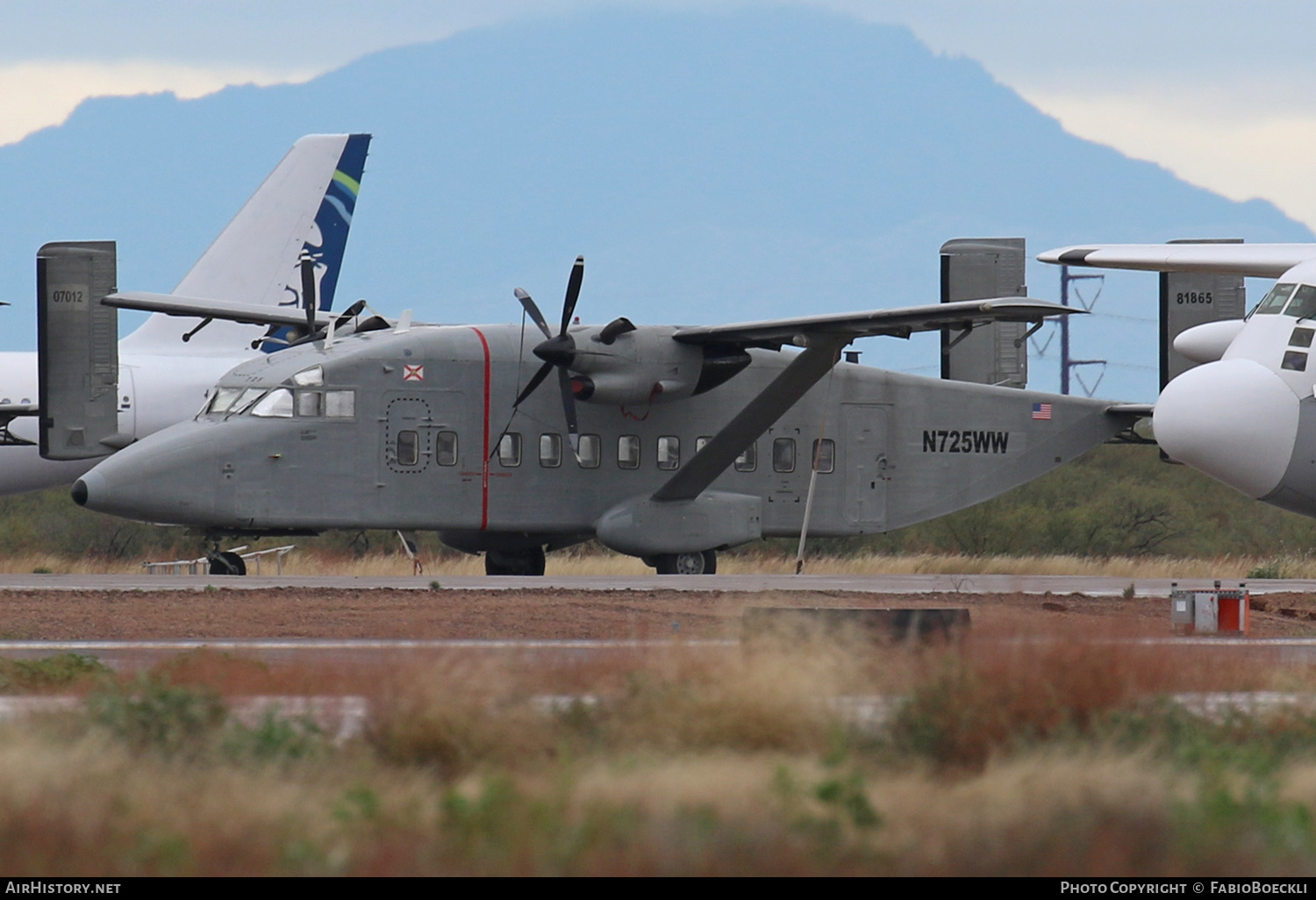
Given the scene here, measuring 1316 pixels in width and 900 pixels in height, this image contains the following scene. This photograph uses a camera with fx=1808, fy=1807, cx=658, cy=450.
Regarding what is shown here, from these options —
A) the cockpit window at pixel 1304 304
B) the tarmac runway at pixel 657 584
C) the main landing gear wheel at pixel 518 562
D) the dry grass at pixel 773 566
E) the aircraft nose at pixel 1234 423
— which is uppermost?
the cockpit window at pixel 1304 304

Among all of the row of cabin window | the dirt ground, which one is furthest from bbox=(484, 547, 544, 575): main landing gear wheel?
the dirt ground

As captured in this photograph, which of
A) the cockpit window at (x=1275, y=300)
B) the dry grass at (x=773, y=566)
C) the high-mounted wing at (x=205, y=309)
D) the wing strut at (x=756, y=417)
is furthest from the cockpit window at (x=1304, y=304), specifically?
the high-mounted wing at (x=205, y=309)

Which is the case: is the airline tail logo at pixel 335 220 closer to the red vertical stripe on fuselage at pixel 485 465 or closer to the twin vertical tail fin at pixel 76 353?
the twin vertical tail fin at pixel 76 353

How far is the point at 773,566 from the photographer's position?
3766cm

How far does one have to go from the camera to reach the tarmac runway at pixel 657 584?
75.2 feet

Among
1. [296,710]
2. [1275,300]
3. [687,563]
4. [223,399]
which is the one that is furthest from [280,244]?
[296,710]

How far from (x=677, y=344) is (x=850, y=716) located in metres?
18.2

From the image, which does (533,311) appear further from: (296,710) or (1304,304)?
(296,710)

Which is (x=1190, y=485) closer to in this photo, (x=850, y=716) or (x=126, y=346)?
(x=126, y=346)

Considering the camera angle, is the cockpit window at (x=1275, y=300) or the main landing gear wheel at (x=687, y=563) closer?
the cockpit window at (x=1275, y=300)

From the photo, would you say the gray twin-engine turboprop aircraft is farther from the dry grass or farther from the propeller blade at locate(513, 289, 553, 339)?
the dry grass

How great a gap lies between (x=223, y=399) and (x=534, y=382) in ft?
14.9

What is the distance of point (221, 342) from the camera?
39250 millimetres
